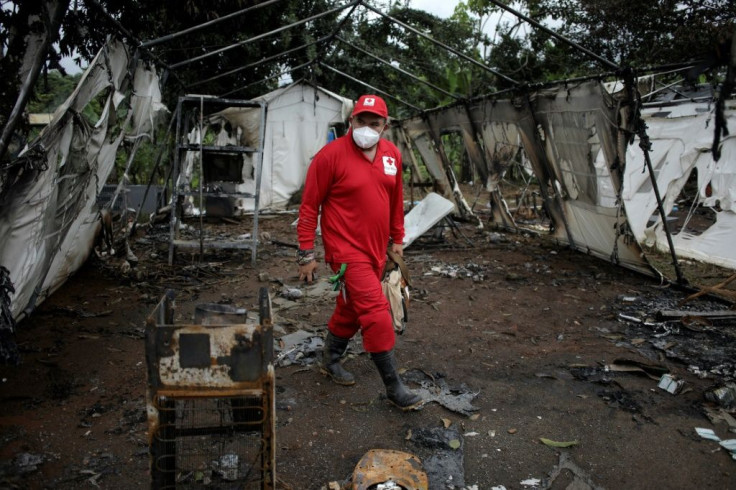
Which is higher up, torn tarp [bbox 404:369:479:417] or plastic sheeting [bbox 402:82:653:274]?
plastic sheeting [bbox 402:82:653:274]

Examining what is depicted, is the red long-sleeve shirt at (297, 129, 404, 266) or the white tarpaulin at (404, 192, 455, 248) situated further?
the white tarpaulin at (404, 192, 455, 248)

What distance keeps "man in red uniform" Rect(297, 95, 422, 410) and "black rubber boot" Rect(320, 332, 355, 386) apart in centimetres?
42

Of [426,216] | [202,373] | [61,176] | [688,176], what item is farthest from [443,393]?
[688,176]

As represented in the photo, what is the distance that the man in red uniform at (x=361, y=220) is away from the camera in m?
3.57

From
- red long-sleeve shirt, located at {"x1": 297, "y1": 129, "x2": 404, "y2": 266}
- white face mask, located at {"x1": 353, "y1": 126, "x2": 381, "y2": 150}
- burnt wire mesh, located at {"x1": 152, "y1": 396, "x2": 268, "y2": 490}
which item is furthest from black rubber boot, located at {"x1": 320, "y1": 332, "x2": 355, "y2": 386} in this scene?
white face mask, located at {"x1": 353, "y1": 126, "x2": 381, "y2": 150}

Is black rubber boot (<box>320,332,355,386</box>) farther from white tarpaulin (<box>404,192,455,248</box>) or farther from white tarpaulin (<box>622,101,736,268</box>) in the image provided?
white tarpaulin (<box>622,101,736,268</box>)

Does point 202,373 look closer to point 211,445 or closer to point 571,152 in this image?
point 211,445

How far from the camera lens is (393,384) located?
367 centimetres

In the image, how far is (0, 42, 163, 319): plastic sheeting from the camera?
3482 mm

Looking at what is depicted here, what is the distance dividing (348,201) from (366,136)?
48 cm

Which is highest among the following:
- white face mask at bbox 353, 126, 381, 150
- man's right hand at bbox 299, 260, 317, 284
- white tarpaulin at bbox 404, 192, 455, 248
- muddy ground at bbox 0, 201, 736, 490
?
white face mask at bbox 353, 126, 381, 150

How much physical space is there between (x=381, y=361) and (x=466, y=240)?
22.0 ft

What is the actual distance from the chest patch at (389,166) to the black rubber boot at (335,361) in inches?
53.6

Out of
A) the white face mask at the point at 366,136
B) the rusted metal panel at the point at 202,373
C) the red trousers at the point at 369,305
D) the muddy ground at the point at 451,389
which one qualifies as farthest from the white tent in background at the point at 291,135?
the rusted metal panel at the point at 202,373
